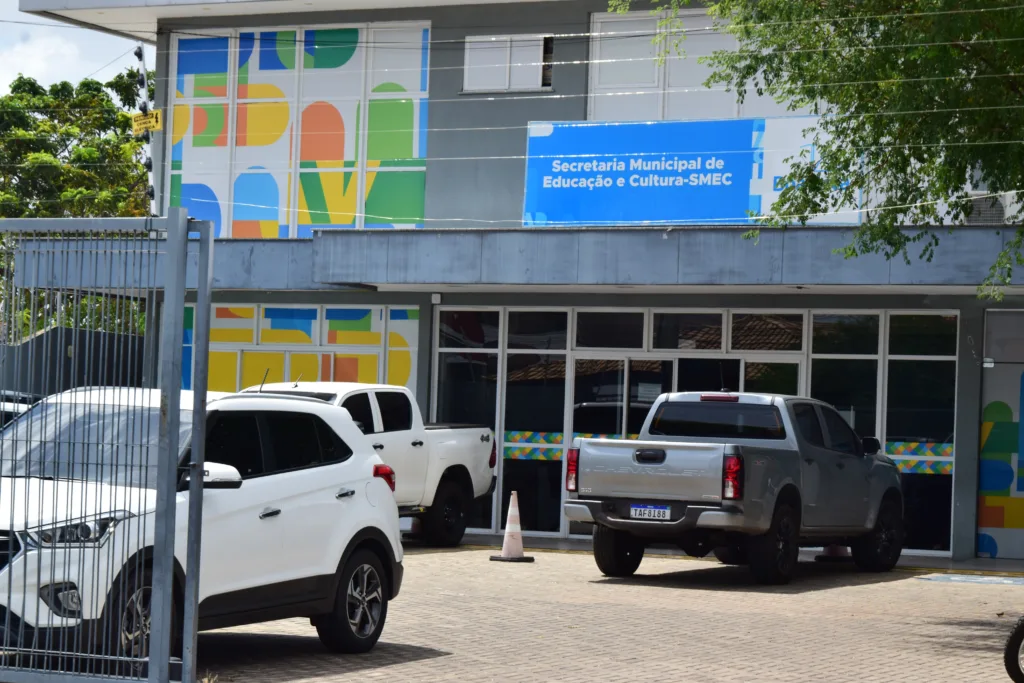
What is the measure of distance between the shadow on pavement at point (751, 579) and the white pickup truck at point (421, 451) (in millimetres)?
2944

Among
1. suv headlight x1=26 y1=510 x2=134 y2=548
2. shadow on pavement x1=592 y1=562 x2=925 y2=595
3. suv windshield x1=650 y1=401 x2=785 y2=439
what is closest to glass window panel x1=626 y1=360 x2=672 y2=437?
shadow on pavement x1=592 y1=562 x2=925 y2=595

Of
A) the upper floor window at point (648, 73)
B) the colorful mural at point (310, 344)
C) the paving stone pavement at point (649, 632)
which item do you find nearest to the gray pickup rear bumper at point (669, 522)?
the paving stone pavement at point (649, 632)

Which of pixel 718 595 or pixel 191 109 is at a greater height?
pixel 191 109

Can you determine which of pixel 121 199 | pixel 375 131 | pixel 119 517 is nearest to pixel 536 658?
pixel 119 517

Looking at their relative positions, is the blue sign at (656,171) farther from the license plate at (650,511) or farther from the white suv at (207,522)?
the white suv at (207,522)

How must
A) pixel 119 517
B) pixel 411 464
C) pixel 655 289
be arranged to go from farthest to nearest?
pixel 655 289
pixel 411 464
pixel 119 517

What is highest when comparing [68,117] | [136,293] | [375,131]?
[68,117]

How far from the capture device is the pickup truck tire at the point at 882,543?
1872 cm

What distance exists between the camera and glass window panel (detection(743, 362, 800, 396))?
22.0 metres

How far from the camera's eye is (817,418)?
58.6ft

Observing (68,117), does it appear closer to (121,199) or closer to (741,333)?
(121,199)

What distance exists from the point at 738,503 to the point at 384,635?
500cm

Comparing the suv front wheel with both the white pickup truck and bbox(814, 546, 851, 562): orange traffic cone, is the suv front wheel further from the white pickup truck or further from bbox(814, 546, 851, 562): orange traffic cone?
bbox(814, 546, 851, 562): orange traffic cone

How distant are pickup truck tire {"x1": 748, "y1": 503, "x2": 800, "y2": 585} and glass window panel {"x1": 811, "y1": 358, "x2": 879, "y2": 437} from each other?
508 centimetres
